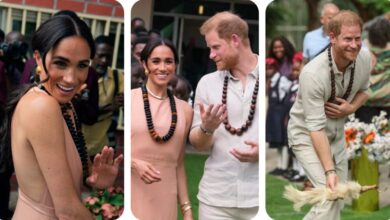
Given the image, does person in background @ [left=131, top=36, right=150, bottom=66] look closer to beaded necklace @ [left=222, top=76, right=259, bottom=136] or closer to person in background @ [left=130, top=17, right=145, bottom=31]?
person in background @ [left=130, top=17, right=145, bottom=31]

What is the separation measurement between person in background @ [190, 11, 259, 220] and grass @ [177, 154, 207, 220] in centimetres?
4

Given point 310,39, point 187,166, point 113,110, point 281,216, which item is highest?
point 310,39

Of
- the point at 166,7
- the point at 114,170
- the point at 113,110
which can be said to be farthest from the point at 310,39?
the point at 114,170

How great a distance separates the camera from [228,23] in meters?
3.59

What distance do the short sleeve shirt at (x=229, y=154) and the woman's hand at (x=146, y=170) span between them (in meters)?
0.25

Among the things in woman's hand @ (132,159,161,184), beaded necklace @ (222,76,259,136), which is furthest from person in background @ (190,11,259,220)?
woman's hand @ (132,159,161,184)

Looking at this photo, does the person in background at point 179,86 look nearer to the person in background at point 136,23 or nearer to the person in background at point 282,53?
the person in background at point 136,23

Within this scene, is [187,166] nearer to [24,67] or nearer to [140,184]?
[140,184]

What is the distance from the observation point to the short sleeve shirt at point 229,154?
357 centimetres

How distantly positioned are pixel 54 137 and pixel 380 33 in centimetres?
220

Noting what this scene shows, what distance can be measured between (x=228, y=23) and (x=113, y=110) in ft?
2.43

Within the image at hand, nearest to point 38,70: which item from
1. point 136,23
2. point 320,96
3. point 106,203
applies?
point 136,23

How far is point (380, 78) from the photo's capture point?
4398 mm

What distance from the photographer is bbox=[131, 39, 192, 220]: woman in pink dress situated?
3.57 m
